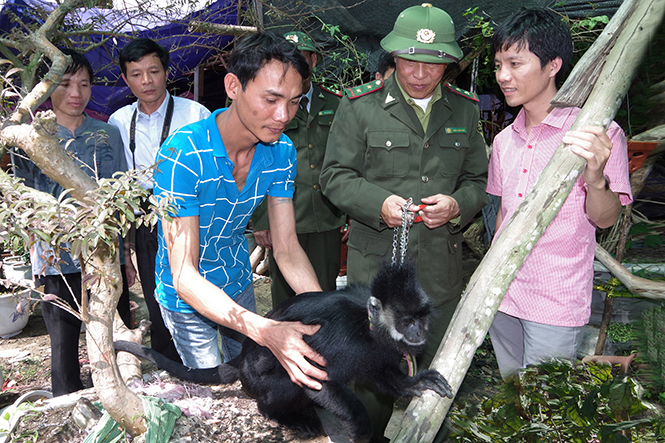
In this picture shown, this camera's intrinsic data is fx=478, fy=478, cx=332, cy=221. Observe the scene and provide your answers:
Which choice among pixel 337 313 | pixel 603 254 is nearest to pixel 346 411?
pixel 337 313

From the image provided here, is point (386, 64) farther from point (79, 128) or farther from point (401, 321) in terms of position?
point (401, 321)

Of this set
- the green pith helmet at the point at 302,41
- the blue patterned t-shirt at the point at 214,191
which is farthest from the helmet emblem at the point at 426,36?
the green pith helmet at the point at 302,41

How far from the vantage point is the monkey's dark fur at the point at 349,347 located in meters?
2.01

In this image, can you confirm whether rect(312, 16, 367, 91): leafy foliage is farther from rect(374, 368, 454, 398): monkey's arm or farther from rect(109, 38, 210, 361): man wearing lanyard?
rect(374, 368, 454, 398): monkey's arm

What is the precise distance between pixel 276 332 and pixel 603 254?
72.9 inches

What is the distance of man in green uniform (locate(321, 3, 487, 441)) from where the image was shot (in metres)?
2.49

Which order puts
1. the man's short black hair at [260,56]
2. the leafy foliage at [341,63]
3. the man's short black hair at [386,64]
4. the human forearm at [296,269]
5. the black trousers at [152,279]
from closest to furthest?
the man's short black hair at [260,56] < the human forearm at [296,269] < the black trousers at [152,279] < the man's short black hair at [386,64] < the leafy foliage at [341,63]

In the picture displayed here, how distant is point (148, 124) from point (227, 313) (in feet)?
7.49

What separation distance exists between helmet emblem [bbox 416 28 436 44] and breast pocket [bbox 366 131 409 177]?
0.47m

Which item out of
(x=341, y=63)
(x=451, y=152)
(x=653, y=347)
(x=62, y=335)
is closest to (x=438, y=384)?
(x=653, y=347)

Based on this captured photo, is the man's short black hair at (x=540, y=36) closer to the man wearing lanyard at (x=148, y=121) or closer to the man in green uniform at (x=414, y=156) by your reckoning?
the man in green uniform at (x=414, y=156)

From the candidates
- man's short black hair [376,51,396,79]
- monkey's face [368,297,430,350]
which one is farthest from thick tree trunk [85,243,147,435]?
man's short black hair [376,51,396,79]

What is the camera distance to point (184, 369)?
220 centimetres

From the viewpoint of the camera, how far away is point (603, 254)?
2549 mm
